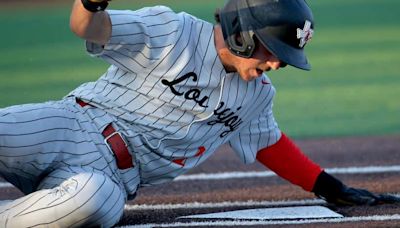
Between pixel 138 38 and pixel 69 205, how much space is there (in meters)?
0.71

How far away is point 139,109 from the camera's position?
3.99m

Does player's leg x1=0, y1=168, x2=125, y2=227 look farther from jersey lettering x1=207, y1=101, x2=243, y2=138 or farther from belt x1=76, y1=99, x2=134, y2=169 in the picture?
jersey lettering x1=207, y1=101, x2=243, y2=138

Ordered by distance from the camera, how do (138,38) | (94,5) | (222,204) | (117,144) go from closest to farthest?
1. (94,5)
2. (138,38)
3. (117,144)
4. (222,204)

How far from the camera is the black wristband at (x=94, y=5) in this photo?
11.3 ft

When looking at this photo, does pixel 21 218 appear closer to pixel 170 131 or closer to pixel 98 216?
pixel 98 216

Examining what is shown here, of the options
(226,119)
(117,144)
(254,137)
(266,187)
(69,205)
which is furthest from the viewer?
(266,187)

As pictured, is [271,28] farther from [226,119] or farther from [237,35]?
[226,119]

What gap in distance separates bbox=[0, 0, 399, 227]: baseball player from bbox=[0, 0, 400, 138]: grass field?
2.63m

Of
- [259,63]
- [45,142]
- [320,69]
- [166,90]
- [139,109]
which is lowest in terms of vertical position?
[320,69]

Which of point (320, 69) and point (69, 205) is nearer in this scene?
point (69, 205)

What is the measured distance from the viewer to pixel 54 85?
8.40 m

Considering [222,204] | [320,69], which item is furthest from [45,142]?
[320,69]

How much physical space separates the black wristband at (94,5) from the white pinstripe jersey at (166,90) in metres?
0.30

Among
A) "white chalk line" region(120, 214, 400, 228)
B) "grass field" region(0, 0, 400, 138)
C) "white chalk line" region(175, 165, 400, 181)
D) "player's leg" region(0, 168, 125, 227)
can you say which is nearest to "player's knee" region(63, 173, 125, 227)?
"player's leg" region(0, 168, 125, 227)
